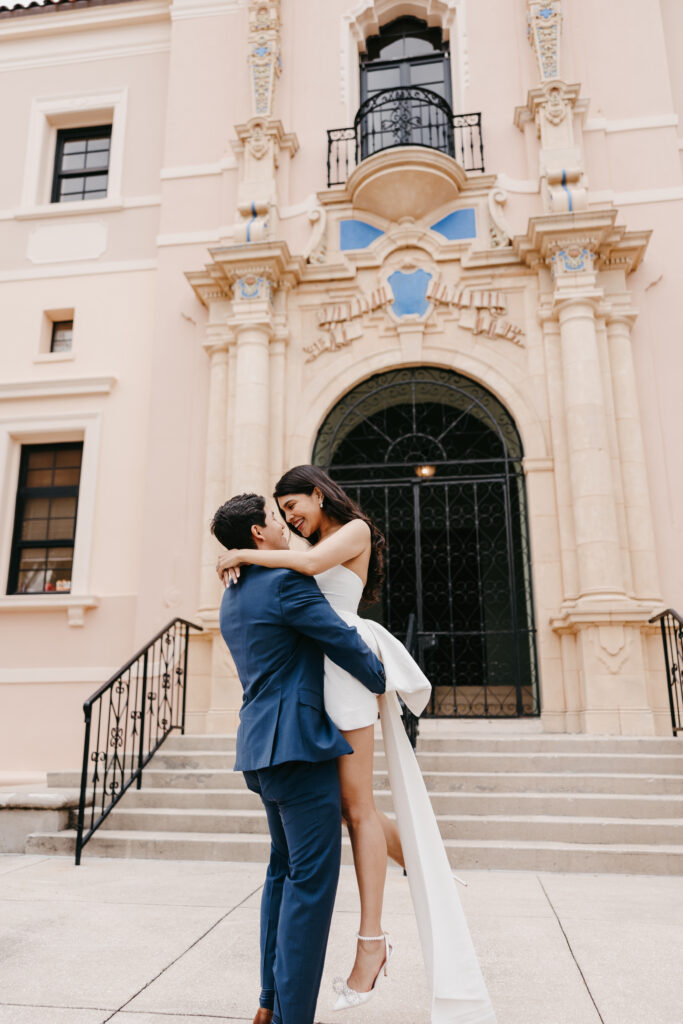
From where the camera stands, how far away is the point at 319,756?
7.89 ft

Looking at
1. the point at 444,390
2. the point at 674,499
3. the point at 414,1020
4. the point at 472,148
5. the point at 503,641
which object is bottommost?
the point at 414,1020

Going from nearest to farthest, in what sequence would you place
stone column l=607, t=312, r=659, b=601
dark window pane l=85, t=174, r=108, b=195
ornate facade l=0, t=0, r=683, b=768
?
1. stone column l=607, t=312, r=659, b=601
2. ornate facade l=0, t=0, r=683, b=768
3. dark window pane l=85, t=174, r=108, b=195

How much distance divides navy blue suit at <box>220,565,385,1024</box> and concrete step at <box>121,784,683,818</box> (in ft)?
11.9

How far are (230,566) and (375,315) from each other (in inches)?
307

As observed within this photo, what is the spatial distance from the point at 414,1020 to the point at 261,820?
3.29 meters

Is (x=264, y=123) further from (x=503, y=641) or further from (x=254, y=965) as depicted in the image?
(x=254, y=965)

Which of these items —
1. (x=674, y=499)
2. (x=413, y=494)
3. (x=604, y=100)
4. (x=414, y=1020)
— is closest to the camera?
(x=414, y=1020)

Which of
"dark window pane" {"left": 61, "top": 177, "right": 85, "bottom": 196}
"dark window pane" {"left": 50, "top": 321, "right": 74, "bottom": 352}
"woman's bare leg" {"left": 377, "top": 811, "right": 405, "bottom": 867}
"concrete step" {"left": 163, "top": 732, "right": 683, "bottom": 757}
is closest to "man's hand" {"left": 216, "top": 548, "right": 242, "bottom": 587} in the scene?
"woman's bare leg" {"left": 377, "top": 811, "right": 405, "bottom": 867}

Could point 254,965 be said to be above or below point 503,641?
below

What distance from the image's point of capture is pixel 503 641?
12484mm

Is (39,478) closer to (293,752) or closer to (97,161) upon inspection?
(97,161)

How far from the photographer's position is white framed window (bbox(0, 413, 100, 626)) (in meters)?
9.64

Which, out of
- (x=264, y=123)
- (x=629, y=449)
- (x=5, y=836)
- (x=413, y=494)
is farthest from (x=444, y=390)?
(x=5, y=836)

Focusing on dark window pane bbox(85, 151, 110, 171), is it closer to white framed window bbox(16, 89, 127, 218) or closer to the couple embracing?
white framed window bbox(16, 89, 127, 218)
